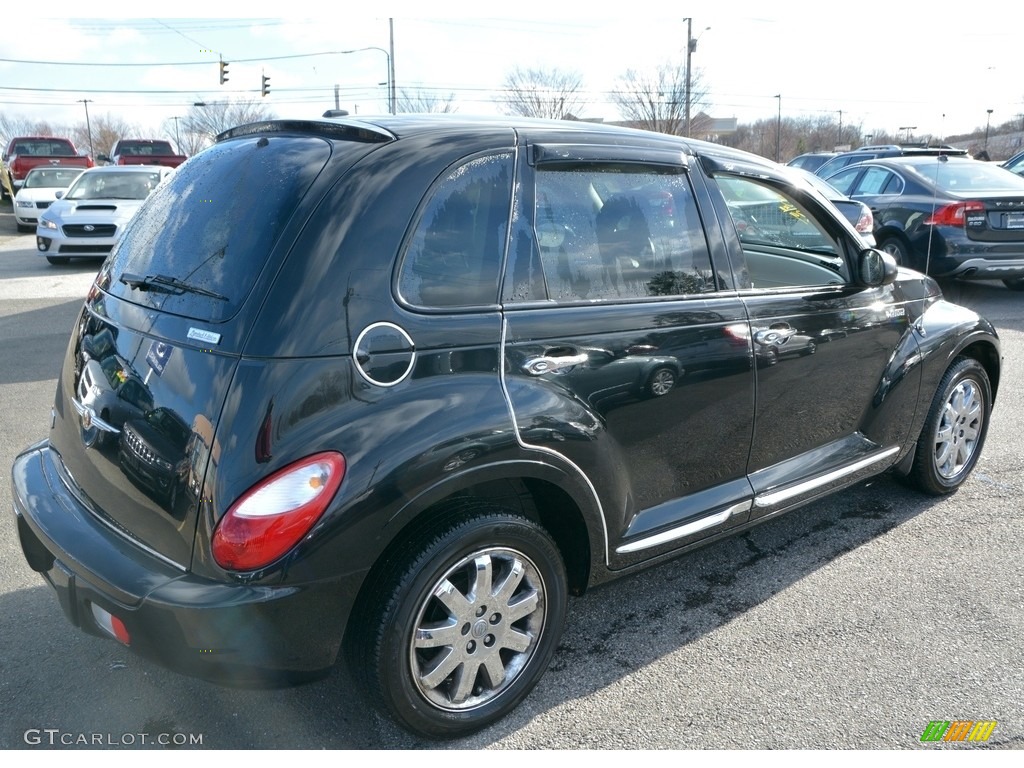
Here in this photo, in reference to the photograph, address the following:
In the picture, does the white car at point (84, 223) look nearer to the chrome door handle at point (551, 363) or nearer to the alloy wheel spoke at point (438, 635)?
the chrome door handle at point (551, 363)

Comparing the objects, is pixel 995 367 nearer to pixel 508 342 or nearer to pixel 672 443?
pixel 672 443

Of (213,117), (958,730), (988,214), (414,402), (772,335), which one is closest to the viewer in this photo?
(414,402)

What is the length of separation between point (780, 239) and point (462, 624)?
8.13 ft

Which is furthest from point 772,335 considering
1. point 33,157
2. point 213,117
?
point 213,117

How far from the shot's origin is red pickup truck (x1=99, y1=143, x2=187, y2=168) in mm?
23312

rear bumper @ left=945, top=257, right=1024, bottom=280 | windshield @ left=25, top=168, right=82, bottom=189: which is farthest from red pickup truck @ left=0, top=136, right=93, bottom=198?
rear bumper @ left=945, top=257, right=1024, bottom=280

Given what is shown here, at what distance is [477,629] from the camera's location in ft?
8.45

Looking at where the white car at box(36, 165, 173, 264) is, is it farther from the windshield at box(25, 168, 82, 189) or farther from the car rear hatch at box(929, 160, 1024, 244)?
the car rear hatch at box(929, 160, 1024, 244)

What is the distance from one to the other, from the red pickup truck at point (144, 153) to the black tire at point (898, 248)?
18858 mm

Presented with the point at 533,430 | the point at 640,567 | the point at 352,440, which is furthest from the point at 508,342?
the point at 640,567

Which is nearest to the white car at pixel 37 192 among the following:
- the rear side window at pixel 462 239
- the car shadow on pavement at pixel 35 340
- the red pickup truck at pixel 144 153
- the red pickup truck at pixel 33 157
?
the red pickup truck at pixel 144 153

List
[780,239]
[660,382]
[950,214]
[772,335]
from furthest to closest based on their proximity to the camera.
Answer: [950,214] → [780,239] → [772,335] → [660,382]

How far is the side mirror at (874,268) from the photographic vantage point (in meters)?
3.72
